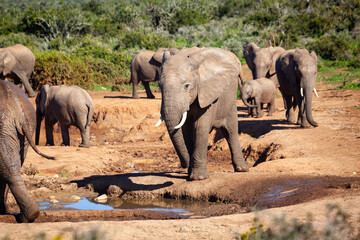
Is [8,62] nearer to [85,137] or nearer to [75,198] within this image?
[85,137]

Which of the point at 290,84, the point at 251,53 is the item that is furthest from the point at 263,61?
the point at 290,84

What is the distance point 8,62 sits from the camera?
17.0m

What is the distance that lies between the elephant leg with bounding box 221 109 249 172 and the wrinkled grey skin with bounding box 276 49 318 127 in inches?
133

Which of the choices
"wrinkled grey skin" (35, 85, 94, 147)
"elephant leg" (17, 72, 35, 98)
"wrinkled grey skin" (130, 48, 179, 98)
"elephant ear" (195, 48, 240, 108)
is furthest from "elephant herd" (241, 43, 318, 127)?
"elephant leg" (17, 72, 35, 98)

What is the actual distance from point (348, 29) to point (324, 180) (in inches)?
918

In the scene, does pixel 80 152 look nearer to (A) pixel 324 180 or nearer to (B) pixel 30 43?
(A) pixel 324 180

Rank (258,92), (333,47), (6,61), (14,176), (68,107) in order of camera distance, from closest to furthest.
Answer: (14,176) < (68,107) < (258,92) < (6,61) < (333,47)

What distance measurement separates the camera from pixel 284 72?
13109 millimetres

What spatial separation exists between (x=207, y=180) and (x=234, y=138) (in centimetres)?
107

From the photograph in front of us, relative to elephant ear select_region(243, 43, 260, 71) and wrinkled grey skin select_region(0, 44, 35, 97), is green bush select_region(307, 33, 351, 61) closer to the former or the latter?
elephant ear select_region(243, 43, 260, 71)

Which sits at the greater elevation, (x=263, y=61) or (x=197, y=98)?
→ (x=197, y=98)

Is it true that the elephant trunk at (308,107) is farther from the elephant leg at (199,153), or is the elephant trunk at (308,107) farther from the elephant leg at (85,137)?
the elephant leg at (85,137)

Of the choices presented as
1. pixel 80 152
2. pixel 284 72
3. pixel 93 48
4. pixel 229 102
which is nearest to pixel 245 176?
pixel 229 102

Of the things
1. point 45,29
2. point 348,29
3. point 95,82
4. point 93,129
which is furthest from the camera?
point 45,29
